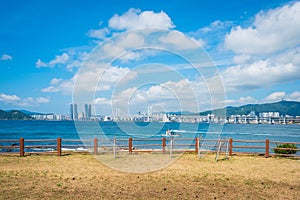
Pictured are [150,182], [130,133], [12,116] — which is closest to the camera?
[150,182]

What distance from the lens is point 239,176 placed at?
10516mm

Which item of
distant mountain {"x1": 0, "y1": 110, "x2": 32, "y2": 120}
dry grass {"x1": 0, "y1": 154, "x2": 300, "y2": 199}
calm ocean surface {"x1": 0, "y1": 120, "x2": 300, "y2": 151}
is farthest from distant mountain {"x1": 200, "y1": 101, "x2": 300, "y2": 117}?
dry grass {"x1": 0, "y1": 154, "x2": 300, "y2": 199}

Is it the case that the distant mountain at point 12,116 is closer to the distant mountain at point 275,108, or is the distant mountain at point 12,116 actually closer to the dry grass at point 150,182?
the distant mountain at point 275,108

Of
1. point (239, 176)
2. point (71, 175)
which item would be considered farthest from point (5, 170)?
point (239, 176)

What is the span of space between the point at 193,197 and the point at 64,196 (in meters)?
3.51

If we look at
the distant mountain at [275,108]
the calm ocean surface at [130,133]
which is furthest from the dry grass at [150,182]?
the distant mountain at [275,108]

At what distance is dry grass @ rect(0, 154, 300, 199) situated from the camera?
7.59 metres

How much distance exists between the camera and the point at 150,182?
9141mm

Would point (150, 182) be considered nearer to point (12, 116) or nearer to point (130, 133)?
point (130, 133)

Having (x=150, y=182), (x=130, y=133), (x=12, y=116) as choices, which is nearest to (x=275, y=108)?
(x=130, y=133)

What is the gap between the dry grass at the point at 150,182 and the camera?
299 inches

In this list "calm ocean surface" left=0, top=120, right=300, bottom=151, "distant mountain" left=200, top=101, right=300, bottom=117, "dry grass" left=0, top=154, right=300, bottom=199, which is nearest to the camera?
"dry grass" left=0, top=154, right=300, bottom=199

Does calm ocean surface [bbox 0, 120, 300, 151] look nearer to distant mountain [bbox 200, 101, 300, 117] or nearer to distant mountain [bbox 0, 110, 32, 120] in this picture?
distant mountain [bbox 200, 101, 300, 117]

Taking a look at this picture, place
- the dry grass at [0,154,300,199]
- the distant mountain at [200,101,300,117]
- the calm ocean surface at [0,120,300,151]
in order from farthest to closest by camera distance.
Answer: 1. the distant mountain at [200,101,300,117]
2. the calm ocean surface at [0,120,300,151]
3. the dry grass at [0,154,300,199]
